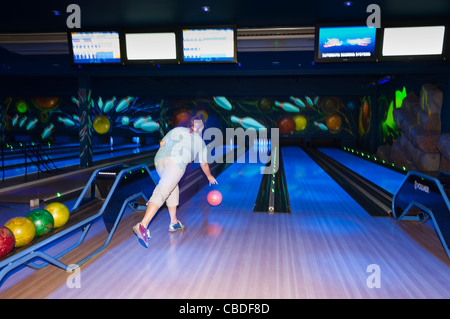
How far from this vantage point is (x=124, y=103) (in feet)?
42.2

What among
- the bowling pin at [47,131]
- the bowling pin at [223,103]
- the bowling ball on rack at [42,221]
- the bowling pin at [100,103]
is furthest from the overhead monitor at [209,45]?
the bowling pin at [47,131]

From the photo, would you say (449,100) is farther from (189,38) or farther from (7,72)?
(7,72)

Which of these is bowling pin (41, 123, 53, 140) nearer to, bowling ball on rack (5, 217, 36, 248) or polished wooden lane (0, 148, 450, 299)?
polished wooden lane (0, 148, 450, 299)

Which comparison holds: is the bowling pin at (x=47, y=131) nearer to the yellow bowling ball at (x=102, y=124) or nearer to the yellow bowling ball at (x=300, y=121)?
the yellow bowling ball at (x=102, y=124)

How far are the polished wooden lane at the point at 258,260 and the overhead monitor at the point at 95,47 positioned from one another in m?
2.17

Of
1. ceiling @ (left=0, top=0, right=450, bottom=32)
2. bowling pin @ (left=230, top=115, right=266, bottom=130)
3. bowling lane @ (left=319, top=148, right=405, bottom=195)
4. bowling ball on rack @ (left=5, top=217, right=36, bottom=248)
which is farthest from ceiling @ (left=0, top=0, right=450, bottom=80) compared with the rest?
bowling pin @ (left=230, top=115, right=266, bottom=130)

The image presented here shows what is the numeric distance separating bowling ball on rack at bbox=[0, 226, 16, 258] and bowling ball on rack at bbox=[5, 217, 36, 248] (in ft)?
0.34

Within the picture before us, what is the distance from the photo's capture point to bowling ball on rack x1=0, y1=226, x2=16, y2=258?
7.00 feet

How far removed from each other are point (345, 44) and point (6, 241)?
4006 millimetres

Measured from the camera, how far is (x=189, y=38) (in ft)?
13.9

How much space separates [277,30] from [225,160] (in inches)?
180

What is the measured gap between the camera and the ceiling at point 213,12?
11.9ft

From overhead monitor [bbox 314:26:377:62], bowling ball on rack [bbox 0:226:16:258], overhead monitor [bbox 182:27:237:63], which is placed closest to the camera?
bowling ball on rack [bbox 0:226:16:258]

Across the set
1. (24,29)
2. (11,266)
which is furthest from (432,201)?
(24,29)
